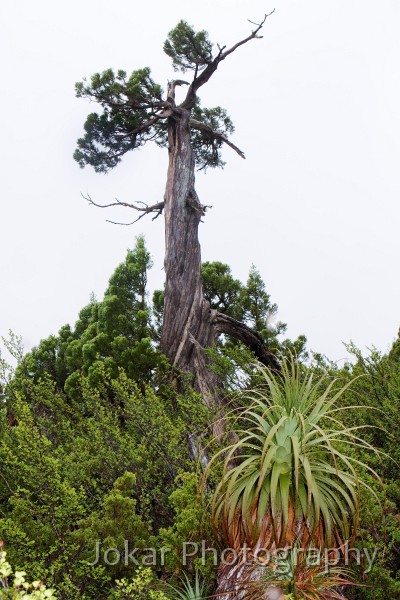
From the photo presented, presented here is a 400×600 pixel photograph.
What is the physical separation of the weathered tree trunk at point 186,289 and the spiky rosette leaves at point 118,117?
71 cm

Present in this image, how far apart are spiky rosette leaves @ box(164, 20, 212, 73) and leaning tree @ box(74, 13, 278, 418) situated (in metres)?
0.02

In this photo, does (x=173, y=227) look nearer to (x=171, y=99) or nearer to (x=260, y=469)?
(x=171, y=99)

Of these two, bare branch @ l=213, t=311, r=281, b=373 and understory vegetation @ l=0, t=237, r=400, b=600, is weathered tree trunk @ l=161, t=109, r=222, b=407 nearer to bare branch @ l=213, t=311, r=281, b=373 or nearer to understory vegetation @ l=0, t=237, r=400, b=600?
bare branch @ l=213, t=311, r=281, b=373

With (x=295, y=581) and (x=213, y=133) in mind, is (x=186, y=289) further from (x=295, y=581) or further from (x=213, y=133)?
(x=295, y=581)

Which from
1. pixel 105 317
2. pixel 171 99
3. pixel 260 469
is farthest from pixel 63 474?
pixel 171 99

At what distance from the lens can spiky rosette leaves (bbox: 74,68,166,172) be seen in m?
13.3

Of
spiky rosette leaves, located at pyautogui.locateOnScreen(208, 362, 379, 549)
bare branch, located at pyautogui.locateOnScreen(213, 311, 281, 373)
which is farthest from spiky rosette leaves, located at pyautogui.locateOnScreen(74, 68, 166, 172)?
spiky rosette leaves, located at pyautogui.locateOnScreen(208, 362, 379, 549)

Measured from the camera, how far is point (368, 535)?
5.50 m

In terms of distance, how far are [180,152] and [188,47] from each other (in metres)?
2.12

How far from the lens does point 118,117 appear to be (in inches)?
552

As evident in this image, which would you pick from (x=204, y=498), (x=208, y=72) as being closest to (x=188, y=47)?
(x=208, y=72)

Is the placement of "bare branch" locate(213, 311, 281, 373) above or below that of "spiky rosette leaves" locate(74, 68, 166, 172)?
below

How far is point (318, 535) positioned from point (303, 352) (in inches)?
327

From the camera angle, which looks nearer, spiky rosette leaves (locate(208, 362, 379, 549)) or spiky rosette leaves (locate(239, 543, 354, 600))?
spiky rosette leaves (locate(239, 543, 354, 600))
